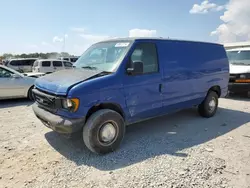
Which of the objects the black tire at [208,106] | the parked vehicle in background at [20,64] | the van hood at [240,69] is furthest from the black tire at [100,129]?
the parked vehicle in background at [20,64]

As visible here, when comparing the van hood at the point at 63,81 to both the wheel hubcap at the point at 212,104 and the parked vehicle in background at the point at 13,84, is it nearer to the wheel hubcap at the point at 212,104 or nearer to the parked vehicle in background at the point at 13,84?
the wheel hubcap at the point at 212,104

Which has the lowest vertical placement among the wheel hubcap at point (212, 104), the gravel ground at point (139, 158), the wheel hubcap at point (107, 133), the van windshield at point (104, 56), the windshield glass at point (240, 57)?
the gravel ground at point (139, 158)

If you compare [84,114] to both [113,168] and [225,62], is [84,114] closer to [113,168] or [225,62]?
[113,168]

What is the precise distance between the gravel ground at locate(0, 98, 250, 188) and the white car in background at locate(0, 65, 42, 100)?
2855 millimetres

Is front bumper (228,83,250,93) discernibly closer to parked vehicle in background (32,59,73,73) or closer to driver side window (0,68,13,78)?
driver side window (0,68,13,78)

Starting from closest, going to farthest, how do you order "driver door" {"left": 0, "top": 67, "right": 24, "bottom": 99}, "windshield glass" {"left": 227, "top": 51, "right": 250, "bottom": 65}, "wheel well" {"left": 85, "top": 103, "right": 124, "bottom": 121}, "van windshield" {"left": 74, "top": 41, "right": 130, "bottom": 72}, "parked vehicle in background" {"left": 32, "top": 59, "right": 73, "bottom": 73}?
1. "wheel well" {"left": 85, "top": 103, "right": 124, "bottom": 121}
2. "van windshield" {"left": 74, "top": 41, "right": 130, "bottom": 72}
3. "driver door" {"left": 0, "top": 67, "right": 24, "bottom": 99}
4. "windshield glass" {"left": 227, "top": 51, "right": 250, "bottom": 65}
5. "parked vehicle in background" {"left": 32, "top": 59, "right": 73, "bottom": 73}

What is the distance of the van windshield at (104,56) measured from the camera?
418 centimetres

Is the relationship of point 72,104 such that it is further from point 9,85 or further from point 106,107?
point 9,85

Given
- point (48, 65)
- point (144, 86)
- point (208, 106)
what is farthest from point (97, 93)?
point (48, 65)

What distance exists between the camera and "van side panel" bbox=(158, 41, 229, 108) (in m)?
4.90

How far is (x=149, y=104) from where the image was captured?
15.0 feet

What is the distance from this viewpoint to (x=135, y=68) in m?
4.00

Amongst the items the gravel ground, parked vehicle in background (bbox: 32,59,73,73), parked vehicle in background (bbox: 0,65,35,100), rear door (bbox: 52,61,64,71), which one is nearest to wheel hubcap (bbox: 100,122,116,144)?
the gravel ground

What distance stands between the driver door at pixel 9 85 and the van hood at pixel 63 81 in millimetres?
4550
